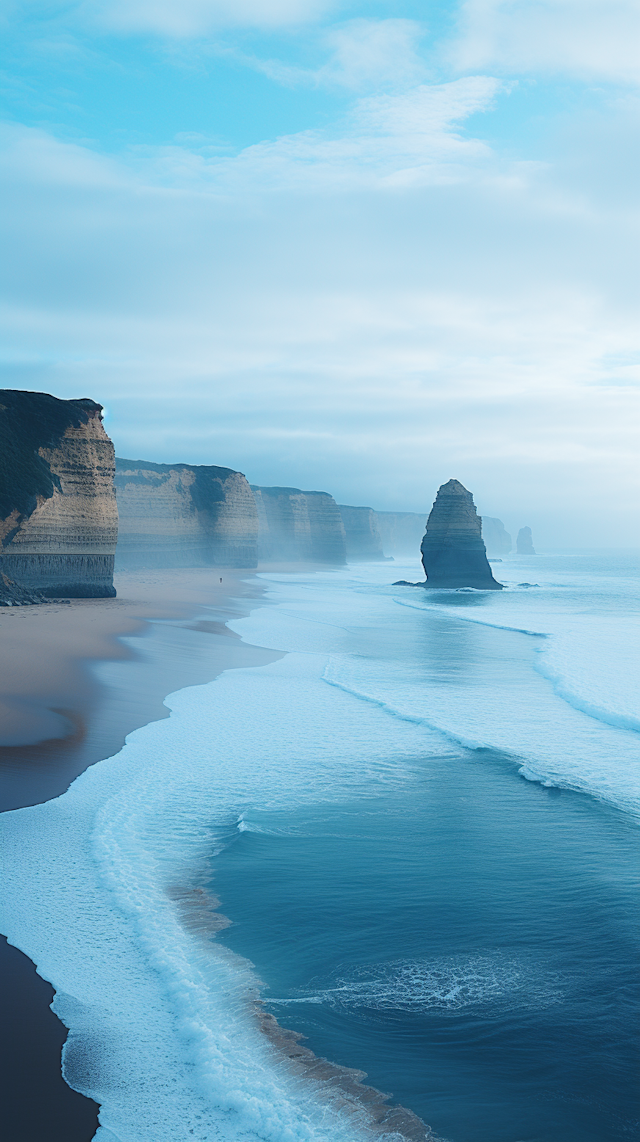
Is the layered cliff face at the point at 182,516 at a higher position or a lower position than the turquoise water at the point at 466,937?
higher

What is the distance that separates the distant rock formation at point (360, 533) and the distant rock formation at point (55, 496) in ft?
387

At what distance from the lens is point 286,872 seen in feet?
23.9

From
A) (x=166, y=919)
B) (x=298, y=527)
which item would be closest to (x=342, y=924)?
(x=166, y=919)

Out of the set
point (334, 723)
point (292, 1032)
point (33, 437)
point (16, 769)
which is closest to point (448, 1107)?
point (292, 1032)

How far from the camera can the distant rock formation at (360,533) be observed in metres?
150

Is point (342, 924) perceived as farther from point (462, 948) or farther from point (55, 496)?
point (55, 496)

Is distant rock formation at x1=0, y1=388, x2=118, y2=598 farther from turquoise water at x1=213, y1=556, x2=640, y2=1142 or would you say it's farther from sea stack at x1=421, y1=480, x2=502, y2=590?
sea stack at x1=421, y1=480, x2=502, y2=590

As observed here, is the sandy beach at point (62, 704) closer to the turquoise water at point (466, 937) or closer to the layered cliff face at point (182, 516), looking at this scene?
the turquoise water at point (466, 937)

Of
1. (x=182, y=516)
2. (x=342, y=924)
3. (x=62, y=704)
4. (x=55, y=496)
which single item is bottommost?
(x=342, y=924)

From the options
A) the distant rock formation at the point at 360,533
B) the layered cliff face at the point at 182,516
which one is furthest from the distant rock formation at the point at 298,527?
the distant rock formation at the point at 360,533

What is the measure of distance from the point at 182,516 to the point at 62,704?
194 ft

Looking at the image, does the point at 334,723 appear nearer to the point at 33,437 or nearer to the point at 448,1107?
the point at 448,1107

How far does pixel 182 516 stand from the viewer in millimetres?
70562

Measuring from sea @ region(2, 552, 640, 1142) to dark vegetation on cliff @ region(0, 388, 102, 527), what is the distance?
1734 centimetres
